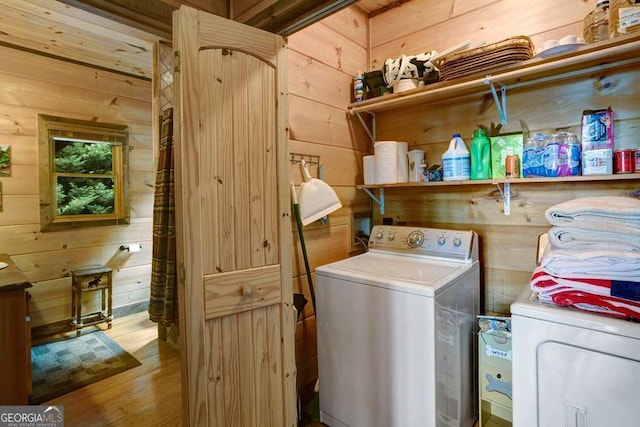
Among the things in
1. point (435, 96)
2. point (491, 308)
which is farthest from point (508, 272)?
point (435, 96)

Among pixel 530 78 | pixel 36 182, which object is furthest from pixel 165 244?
pixel 36 182

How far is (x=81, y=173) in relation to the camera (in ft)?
10.5

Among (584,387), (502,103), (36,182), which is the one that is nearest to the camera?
(584,387)

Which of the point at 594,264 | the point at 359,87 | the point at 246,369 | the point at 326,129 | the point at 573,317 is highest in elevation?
the point at 359,87

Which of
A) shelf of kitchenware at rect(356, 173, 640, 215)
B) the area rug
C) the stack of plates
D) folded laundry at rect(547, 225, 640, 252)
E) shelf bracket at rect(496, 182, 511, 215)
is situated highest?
the stack of plates

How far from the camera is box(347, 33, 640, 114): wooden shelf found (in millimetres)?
1312

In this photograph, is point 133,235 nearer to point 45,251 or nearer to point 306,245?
point 45,251

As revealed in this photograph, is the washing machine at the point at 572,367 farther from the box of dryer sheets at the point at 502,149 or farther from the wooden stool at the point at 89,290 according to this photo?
the wooden stool at the point at 89,290

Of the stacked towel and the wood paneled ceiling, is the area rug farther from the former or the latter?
the stacked towel

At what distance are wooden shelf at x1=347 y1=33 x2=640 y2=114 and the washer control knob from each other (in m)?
0.78

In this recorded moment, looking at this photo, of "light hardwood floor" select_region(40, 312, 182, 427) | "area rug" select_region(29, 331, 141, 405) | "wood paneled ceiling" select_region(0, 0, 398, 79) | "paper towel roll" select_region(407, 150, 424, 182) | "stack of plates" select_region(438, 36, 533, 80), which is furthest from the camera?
"area rug" select_region(29, 331, 141, 405)

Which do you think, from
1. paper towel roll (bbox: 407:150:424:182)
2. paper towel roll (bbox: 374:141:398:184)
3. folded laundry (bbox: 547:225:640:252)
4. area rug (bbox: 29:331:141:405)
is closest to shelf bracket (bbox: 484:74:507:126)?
paper towel roll (bbox: 407:150:424:182)

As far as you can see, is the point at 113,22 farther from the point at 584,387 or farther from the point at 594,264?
the point at 584,387

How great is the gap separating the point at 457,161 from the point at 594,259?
894 mm
